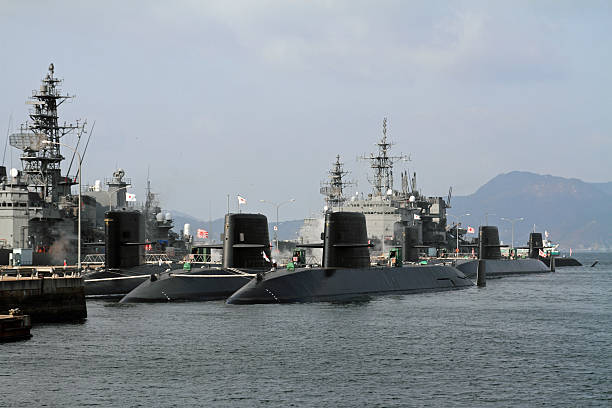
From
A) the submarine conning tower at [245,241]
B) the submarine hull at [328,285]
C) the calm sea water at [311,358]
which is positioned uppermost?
the submarine conning tower at [245,241]

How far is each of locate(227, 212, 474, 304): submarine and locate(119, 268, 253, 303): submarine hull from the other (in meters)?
4.05

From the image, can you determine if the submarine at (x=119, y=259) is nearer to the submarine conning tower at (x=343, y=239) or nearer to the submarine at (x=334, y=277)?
the submarine at (x=334, y=277)

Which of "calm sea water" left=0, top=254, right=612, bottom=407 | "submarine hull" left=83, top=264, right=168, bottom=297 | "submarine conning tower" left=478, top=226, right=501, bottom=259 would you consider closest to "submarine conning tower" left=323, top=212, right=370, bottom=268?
"calm sea water" left=0, top=254, right=612, bottom=407

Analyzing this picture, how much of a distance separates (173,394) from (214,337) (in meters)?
13.0

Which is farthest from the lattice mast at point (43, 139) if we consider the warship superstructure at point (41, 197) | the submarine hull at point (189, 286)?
the submarine hull at point (189, 286)

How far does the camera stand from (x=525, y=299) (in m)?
70.4

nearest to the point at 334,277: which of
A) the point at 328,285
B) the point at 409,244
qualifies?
the point at 328,285

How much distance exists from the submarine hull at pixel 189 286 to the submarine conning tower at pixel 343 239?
6.44m

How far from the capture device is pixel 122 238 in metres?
67.9

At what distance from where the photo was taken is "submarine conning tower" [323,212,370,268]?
208ft

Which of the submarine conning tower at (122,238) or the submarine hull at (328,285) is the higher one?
the submarine conning tower at (122,238)

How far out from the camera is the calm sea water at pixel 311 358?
29.4 meters

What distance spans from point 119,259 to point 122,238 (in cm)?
174

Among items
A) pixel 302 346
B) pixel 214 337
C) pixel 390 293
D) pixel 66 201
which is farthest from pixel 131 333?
pixel 66 201
